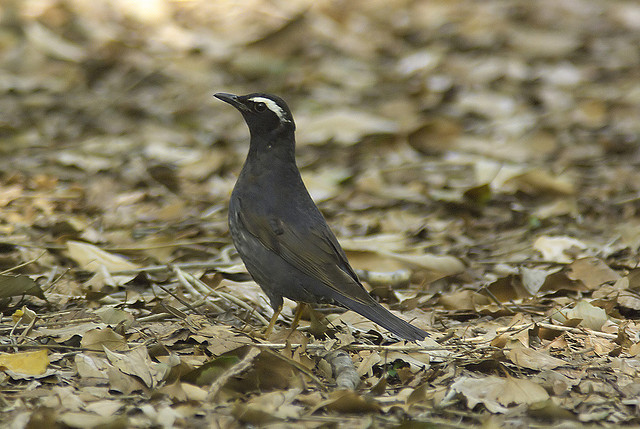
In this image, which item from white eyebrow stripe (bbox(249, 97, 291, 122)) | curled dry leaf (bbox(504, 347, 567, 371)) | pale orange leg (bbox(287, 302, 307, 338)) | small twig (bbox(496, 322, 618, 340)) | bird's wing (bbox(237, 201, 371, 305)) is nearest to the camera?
curled dry leaf (bbox(504, 347, 567, 371))

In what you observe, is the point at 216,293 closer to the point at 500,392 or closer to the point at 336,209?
the point at 500,392

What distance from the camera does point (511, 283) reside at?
16.9ft

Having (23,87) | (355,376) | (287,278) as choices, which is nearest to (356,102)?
(23,87)

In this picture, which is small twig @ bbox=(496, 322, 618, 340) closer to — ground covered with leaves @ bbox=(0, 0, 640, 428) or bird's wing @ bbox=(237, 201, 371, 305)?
ground covered with leaves @ bbox=(0, 0, 640, 428)

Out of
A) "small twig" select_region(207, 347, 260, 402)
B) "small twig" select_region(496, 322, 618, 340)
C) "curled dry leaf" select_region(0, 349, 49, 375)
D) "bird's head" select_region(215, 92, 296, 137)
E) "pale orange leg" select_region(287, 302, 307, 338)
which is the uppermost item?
"bird's head" select_region(215, 92, 296, 137)

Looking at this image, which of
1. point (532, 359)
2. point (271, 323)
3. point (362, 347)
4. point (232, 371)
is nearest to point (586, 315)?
point (532, 359)

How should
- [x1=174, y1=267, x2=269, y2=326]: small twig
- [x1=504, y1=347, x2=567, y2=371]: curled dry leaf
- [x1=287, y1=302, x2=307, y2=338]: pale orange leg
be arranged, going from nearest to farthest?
1. [x1=504, y1=347, x2=567, y2=371]: curled dry leaf
2. [x1=287, y1=302, x2=307, y2=338]: pale orange leg
3. [x1=174, y1=267, x2=269, y2=326]: small twig

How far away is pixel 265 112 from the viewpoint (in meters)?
5.14

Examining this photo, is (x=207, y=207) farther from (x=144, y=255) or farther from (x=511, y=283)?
(x=511, y=283)

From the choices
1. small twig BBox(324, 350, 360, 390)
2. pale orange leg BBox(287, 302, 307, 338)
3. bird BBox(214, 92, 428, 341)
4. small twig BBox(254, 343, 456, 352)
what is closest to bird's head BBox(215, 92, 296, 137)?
bird BBox(214, 92, 428, 341)

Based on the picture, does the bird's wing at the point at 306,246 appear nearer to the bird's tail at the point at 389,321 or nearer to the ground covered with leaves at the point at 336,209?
the bird's tail at the point at 389,321

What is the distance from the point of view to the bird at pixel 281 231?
14.7ft

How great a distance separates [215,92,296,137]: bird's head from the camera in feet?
16.7

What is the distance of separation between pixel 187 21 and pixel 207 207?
223 inches
